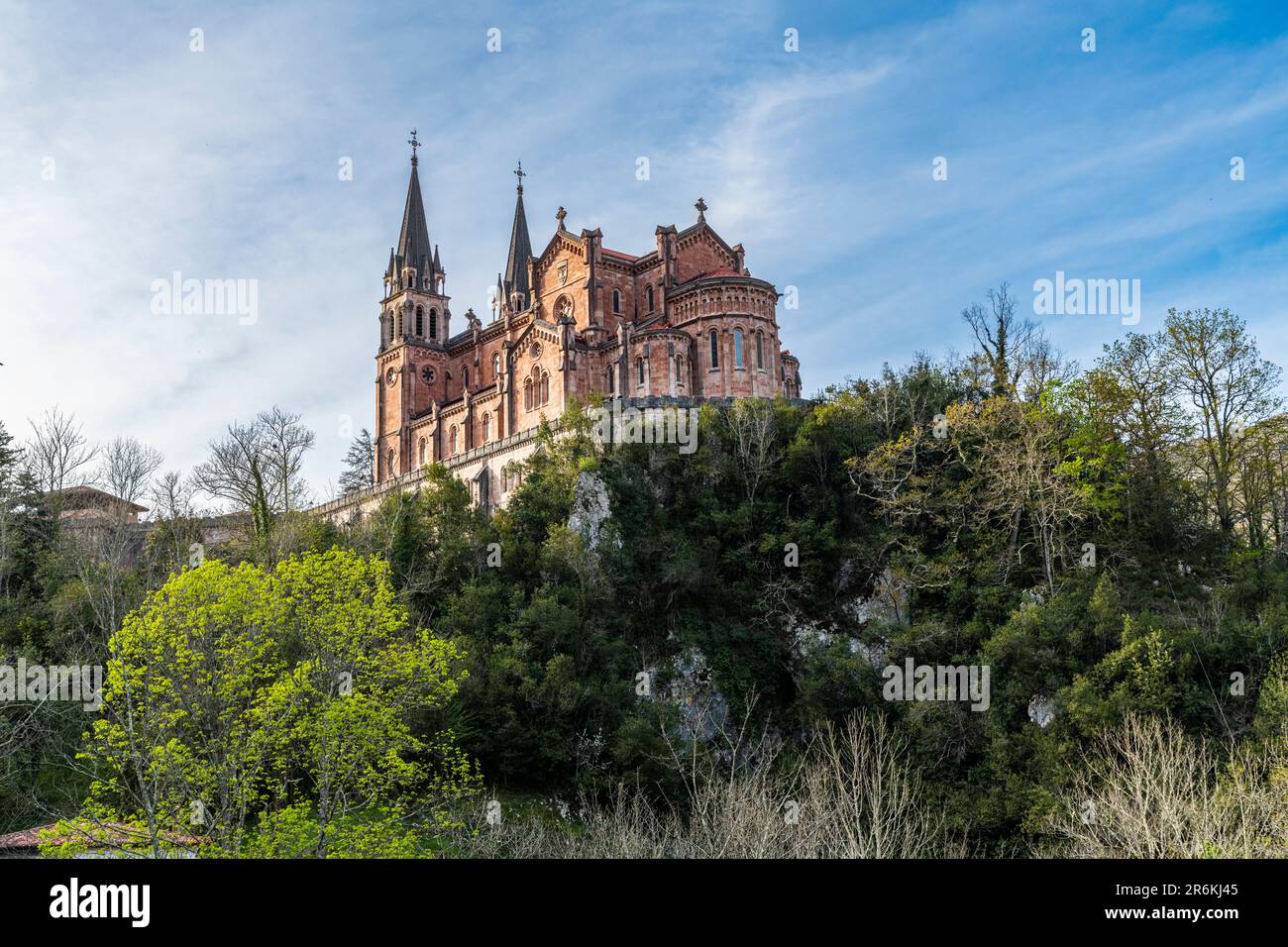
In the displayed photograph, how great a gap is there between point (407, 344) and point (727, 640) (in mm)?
34120

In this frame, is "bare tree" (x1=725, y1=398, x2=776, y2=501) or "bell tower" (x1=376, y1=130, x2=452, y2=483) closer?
"bare tree" (x1=725, y1=398, x2=776, y2=501)

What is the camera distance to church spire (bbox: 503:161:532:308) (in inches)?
2938

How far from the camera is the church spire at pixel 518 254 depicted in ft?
245

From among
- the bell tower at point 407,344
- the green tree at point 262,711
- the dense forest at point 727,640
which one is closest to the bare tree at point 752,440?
the dense forest at point 727,640

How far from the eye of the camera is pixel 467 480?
56031mm

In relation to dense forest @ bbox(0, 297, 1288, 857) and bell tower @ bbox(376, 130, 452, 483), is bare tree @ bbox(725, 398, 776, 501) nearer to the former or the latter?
dense forest @ bbox(0, 297, 1288, 857)

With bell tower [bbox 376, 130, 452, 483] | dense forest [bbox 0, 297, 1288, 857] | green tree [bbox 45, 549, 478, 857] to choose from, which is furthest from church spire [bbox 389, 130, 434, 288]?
green tree [bbox 45, 549, 478, 857]

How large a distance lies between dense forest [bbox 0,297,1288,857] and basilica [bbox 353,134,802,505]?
453cm

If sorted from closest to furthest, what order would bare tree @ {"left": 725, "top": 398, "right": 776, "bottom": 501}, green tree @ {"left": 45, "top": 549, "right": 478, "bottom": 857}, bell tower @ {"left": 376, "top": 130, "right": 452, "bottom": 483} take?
1. green tree @ {"left": 45, "top": 549, "right": 478, "bottom": 857}
2. bare tree @ {"left": 725, "top": 398, "right": 776, "bottom": 501}
3. bell tower @ {"left": 376, "top": 130, "right": 452, "bottom": 483}

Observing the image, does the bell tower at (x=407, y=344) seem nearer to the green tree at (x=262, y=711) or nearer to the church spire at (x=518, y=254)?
the church spire at (x=518, y=254)

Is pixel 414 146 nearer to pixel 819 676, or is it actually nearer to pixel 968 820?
pixel 819 676

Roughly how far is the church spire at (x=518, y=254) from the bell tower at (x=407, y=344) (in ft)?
17.2

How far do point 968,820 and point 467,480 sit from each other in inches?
1226

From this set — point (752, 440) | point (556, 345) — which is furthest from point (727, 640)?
point (556, 345)
